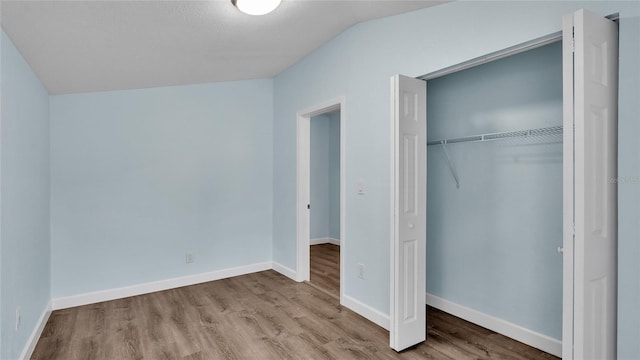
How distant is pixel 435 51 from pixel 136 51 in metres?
2.30

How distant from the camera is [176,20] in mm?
2420

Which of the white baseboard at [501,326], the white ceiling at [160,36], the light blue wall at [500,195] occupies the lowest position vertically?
the white baseboard at [501,326]

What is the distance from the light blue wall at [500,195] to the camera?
2488mm

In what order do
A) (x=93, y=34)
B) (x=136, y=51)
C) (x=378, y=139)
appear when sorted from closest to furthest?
(x=93, y=34) < (x=136, y=51) < (x=378, y=139)

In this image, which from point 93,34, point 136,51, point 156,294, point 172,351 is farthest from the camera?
point 156,294

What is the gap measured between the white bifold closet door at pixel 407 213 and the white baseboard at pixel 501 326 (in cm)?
62

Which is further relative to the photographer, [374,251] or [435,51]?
[374,251]

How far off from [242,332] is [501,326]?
2.05 metres

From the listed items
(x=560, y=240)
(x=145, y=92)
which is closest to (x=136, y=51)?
(x=145, y=92)

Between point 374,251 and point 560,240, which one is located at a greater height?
point 560,240

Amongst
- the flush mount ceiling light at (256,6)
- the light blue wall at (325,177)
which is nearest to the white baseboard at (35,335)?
the flush mount ceiling light at (256,6)

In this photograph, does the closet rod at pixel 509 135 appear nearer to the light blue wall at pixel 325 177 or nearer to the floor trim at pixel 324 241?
the light blue wall at pixel 325 177

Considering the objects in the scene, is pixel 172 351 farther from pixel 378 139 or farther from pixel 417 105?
pixel 417 105
